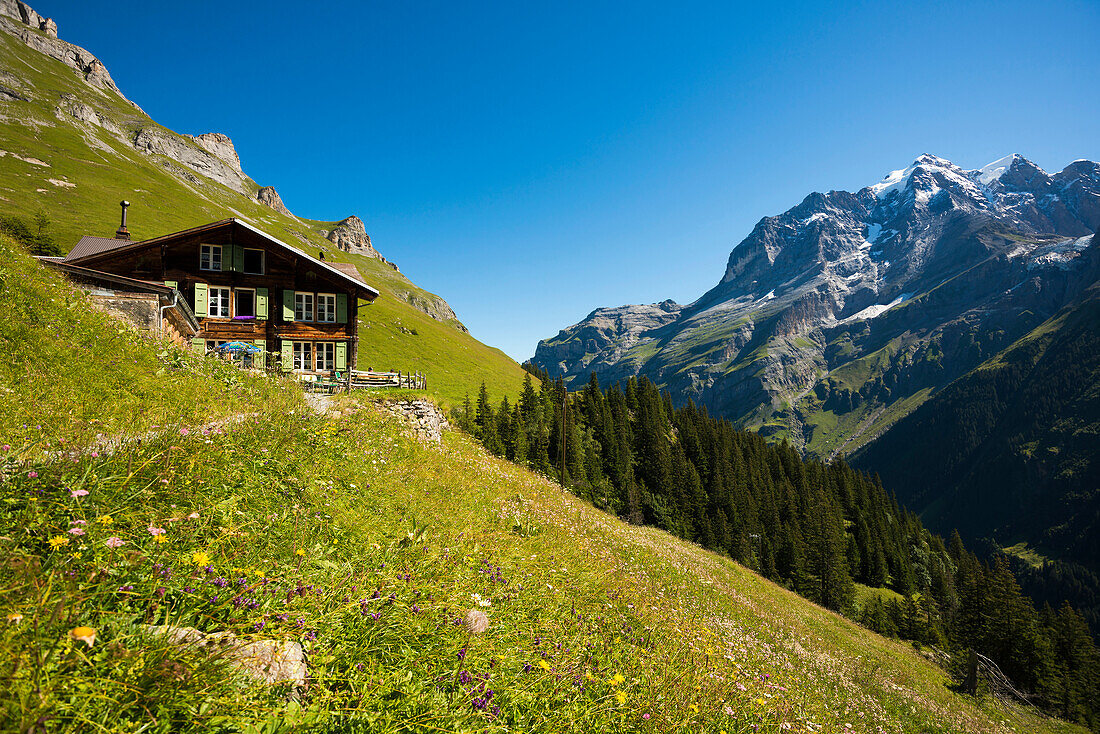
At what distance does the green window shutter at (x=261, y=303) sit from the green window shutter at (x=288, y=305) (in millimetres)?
1161

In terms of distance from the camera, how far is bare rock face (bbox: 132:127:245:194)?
5659 inches

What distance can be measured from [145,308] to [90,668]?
64.6 ft

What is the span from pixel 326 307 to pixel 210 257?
25.3 ft

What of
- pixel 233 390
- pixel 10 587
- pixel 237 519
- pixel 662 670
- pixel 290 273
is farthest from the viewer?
pixel 290 273

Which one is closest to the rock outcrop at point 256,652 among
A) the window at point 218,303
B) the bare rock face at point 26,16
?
the window at point 218,303

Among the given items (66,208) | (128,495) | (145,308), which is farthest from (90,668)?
(66,208)

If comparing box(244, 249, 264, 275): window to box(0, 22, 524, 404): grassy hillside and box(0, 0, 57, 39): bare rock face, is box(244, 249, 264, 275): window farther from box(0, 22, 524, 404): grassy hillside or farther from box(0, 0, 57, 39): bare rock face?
box(0, 0, 57, 39): bare rock face

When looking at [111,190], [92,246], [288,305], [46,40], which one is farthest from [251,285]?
[46,40]

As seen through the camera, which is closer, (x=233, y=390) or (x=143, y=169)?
(x=233, y=390)

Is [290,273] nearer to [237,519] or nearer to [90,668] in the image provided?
[237,519]

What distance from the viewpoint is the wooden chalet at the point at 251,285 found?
2836 cm

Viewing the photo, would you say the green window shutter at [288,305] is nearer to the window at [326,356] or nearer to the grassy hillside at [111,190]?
the window at [326,356]

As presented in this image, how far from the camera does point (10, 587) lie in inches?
117

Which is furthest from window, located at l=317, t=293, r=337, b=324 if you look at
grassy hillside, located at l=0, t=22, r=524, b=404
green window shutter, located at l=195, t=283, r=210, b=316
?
grassy hillside, located at l=0, t=22, r=524, b=404
